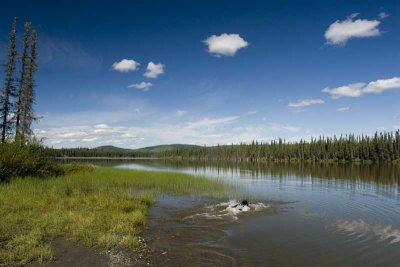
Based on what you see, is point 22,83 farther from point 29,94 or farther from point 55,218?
point 55,218

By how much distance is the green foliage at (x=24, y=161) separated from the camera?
2802cm

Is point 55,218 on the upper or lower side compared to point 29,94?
lower

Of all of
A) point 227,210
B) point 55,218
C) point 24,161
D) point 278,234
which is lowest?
point 278,234

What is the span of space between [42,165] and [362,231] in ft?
96.1

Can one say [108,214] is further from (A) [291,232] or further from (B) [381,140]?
(B) [381,140]

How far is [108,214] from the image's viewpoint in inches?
722

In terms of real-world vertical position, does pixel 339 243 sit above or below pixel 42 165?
below

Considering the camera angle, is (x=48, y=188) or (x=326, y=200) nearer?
(x=48, y=188)

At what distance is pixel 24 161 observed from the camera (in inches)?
1188

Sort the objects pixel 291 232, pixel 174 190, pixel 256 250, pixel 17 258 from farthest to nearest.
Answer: pixel 174 190 → pixel 291 232 → pixel 256 250 → pixel 17 258

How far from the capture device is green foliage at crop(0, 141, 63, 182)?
91.9 feet

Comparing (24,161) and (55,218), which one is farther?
(24,161)

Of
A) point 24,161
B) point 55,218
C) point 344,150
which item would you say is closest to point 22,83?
point 24,161

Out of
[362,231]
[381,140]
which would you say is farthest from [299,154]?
[362,231]
